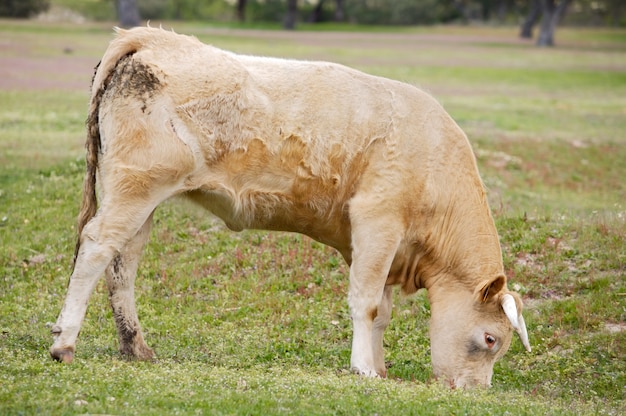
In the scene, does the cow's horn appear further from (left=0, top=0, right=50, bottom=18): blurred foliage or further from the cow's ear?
(left=0, top=0, right=50, bottom=18): blurred foliage

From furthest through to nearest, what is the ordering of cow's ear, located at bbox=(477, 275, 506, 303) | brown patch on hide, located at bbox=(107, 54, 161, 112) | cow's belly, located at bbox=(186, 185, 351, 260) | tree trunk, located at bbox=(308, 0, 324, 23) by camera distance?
tree trunk, located at bbox=(308, 0, 324, 23) < cow's belly, located at bbox=(186, 185, 351, 260) < cow's ear, located at bbox=(477, 275, 506, 303) < brown patch on hide, located at bbox=(107, 54, 161, 112)

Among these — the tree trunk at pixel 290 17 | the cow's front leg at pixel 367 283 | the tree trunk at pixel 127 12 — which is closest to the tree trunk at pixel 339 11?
the tree trunk at pixel 290 17

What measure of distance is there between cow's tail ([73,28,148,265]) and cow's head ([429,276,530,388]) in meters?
3.74

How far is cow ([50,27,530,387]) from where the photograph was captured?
27.4 ft

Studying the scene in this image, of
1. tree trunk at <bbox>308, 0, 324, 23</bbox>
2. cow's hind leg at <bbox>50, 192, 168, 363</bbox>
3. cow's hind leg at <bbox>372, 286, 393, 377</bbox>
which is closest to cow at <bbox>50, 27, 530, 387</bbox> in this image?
cow's hind leg at <bbox>50, 192, 168, 363</bbox>

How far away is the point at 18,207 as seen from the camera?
14633mm

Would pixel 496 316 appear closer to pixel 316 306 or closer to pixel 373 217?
pixel 373 217

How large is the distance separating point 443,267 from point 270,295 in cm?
345

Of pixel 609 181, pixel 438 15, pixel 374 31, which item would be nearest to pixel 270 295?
pixel 609 181

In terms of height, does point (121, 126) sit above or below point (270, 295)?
above

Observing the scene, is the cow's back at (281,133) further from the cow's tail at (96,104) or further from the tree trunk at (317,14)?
the tree trunk at (317,14)

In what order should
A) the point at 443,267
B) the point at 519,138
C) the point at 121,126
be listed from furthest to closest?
1. the point at 519,138
2. the point at 443,267
3. the point at 121,126

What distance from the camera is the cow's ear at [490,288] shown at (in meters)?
8.54

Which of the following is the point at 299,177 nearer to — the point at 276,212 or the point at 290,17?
the point at 276,212
